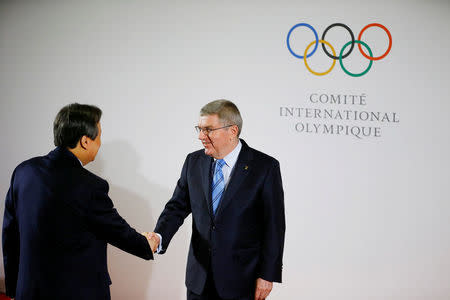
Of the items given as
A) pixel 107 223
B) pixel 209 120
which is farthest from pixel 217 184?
pixel 107 223

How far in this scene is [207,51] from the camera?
11.7ft

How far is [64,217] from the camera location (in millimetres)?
1727

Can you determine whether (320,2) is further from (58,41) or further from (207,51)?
(58,41)

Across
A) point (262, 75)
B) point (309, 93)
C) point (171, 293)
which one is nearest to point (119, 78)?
point (262, 75)

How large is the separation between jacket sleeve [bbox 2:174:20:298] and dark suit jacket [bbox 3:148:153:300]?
0.05 metres

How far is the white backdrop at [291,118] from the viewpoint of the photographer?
→ 3.39m

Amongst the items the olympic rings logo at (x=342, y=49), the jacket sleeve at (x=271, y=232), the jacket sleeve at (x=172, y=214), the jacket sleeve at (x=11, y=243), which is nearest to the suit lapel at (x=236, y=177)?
the jacket sleeve at (x=271, y=232)

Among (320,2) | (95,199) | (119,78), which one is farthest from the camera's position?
(119,78)

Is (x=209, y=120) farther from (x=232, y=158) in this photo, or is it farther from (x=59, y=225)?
(x=59, y=225)

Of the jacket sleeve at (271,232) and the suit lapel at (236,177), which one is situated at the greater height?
the suit lapel at (236,177)

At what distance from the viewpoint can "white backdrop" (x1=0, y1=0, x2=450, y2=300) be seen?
339 cm

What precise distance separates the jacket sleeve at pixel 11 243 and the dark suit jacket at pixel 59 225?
0.05 m

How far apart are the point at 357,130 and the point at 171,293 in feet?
7.16

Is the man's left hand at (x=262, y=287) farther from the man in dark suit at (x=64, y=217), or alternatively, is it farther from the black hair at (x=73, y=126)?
the black hair at (x=73, y=126)
